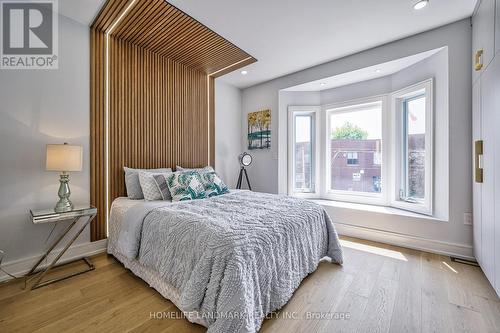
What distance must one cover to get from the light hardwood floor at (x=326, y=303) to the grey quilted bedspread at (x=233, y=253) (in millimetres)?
200

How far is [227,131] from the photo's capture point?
408 cm

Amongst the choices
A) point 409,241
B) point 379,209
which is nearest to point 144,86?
point 379,209

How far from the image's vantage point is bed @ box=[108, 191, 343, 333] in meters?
1.24

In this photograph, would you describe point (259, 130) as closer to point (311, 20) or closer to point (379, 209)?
point (311, 20)

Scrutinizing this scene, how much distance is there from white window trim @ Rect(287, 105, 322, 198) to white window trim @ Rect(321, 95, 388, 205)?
0.34ft

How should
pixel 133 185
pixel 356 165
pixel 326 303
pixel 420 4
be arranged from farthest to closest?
pixel 356 165 → pixel 133 185 → pixel 420 4 → pixel 326 303

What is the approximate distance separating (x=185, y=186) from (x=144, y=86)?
5.06ft

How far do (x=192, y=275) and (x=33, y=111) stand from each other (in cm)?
227

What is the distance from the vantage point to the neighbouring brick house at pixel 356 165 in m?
2.93

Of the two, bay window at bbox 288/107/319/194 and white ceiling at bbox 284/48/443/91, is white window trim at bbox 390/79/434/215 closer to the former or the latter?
white ceiling at bbox 284/48/443/91

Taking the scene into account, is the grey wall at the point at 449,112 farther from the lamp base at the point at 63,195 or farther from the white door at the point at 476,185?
the lamp base at the point at 63,195

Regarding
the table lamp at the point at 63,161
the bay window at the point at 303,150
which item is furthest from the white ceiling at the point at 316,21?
the table lamp at the point at 63,161

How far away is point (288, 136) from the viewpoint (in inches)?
153

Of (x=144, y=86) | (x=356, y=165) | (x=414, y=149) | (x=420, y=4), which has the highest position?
(x=420, y=4)
